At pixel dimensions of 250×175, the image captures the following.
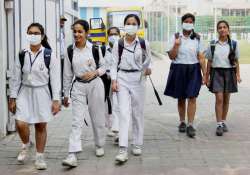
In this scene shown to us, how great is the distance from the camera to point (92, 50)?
23.9 feet

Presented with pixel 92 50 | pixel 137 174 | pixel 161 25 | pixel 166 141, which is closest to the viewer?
pixel 137 174

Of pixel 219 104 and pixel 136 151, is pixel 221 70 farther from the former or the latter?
pixel 136 151

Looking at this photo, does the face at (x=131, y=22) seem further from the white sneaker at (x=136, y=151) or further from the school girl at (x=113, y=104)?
the white sneaker at (x=136, y=151)

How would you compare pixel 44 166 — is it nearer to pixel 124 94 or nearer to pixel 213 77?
pixel 124 94

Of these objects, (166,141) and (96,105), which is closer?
(96,105)

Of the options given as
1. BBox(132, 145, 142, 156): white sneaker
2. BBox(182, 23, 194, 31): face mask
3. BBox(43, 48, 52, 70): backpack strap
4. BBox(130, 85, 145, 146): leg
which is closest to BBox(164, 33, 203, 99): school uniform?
BBox(182, 23, 194, 31): face mask

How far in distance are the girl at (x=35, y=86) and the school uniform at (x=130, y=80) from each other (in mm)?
907

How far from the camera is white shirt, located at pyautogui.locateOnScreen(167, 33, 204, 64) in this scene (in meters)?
8.82

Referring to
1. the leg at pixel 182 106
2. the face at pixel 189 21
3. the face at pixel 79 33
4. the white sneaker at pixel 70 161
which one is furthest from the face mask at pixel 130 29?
the leg at pixel 182 106

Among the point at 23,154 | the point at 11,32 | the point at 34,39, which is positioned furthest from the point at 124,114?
the point at 11,32

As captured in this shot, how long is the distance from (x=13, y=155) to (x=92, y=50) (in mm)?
1801

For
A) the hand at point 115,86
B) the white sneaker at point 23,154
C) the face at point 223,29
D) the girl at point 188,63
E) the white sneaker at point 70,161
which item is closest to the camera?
the white sneaker at point 70,161

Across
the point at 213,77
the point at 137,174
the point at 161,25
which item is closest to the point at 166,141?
the point at 213,77

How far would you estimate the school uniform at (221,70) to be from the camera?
9.09 meters
